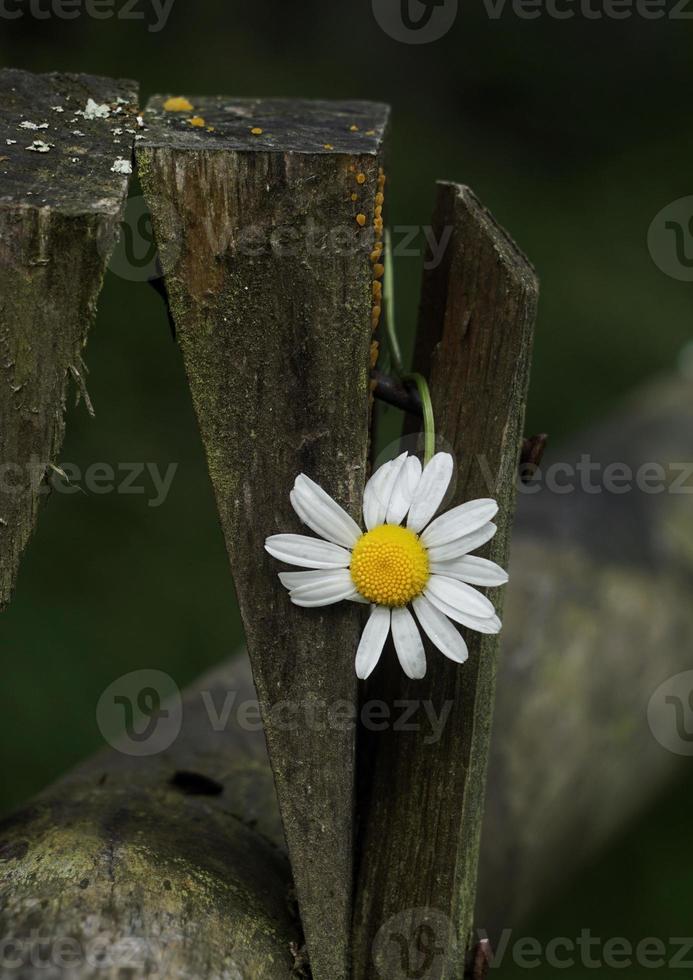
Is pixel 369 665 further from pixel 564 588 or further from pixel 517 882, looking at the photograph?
pixel 564 588

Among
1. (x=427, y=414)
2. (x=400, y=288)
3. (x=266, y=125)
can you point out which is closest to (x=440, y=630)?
(x=427, y=414)

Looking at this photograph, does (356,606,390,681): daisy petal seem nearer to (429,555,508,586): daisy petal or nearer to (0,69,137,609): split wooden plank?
(429,555,508,586): daisy petal

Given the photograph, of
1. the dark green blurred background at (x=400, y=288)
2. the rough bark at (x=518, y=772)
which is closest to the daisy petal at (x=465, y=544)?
the rough bark at (x=518, y=772)

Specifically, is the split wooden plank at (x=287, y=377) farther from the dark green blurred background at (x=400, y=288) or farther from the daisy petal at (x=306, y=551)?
the dark green blurred background at (x=400, y=288)

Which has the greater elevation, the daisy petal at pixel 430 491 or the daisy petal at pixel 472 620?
the daisy petal at pixel 430 491

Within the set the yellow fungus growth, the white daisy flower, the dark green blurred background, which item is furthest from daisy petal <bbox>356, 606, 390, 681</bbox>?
the dark green blurred background
